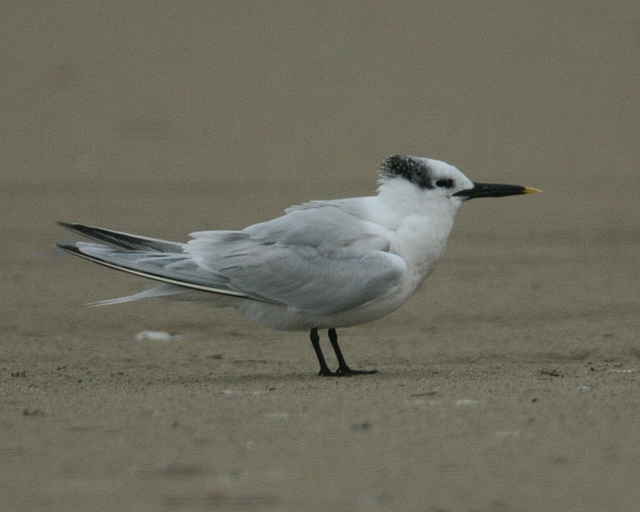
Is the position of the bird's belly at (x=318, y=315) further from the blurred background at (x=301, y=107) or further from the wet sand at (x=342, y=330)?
the blurred background at (x=301, y=107)

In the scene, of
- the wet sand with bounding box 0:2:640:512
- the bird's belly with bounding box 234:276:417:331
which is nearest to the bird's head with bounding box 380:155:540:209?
the bird's belly with bounding box 234:276:417:331

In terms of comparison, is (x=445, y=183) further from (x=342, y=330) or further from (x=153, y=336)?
(x=153, y=336)

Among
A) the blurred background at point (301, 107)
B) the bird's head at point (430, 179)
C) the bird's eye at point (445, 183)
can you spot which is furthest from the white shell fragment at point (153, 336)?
the blurred background at point (301, 107)

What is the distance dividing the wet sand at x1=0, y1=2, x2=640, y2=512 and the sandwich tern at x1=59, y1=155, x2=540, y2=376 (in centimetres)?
29

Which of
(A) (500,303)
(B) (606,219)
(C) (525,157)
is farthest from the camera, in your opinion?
(C) (525,157)

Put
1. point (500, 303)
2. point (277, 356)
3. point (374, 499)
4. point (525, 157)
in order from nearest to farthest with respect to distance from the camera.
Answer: point (374, 499) → point (277, 356) → point (500, 303) → point (525, 157)

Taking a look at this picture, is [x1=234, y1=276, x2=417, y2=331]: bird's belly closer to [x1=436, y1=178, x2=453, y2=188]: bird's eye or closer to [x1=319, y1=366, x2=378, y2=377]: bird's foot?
[x1=319, y1=366, x2=378, y2=377]: bird's foot

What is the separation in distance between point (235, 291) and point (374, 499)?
2.28 meters

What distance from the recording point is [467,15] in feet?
48.2

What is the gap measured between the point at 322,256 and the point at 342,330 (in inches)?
57.8

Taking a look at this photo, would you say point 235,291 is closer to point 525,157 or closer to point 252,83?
point 525,157

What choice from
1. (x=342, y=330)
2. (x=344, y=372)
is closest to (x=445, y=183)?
(x=344, y=372)

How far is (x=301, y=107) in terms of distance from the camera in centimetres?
1243

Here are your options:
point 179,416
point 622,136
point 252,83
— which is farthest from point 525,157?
point 179,416
